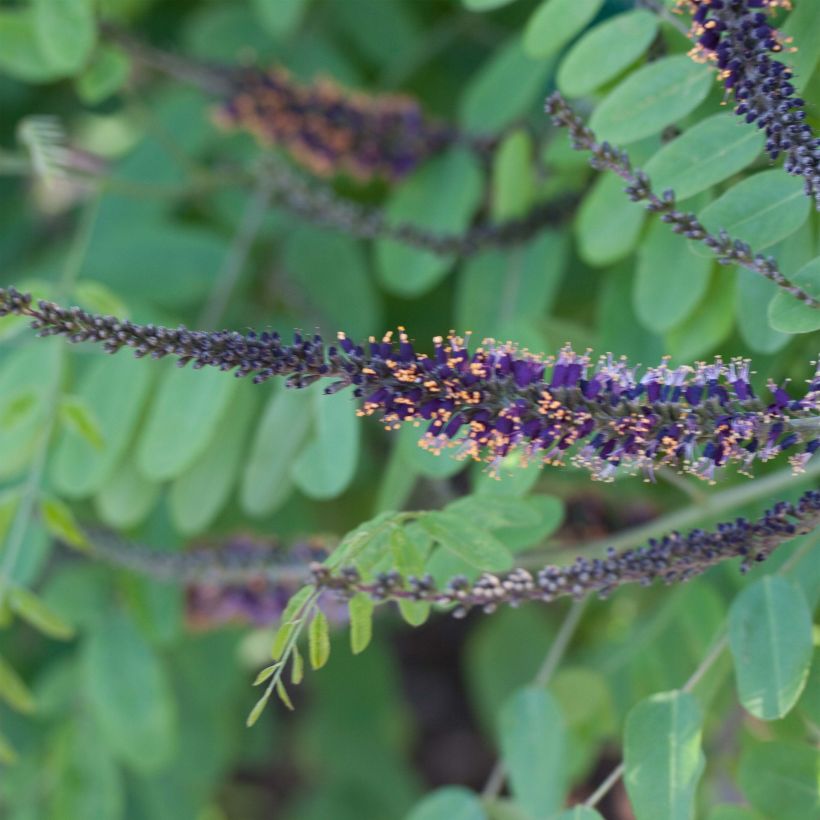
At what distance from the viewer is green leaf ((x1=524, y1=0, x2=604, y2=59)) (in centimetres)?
131

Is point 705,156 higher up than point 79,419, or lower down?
higher up

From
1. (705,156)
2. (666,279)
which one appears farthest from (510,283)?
(705,156)

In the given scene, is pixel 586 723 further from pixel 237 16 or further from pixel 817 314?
pixel 237 16

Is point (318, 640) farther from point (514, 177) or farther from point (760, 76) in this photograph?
point (514, 177)

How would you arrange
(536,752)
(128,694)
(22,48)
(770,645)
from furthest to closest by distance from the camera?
(128,694), (22,48), (536,752), (770,645)

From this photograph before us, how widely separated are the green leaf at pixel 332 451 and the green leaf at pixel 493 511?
25 cm

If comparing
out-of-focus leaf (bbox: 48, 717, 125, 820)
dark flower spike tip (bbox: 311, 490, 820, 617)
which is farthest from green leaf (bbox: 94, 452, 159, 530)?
dark flower spike tip (bbox: 311, 490, 820, 617)

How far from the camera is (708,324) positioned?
4.50ft

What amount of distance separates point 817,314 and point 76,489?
1136 millimetres

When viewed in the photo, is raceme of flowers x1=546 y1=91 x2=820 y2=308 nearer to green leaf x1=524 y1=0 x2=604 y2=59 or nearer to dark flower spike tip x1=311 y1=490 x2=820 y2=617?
dark flower spike tip x1=311 y1=490 x2=820 y2=617

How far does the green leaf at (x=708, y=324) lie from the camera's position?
53.1 inches

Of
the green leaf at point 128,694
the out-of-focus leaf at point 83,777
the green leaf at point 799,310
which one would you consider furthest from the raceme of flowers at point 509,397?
the out-of-focus leaf at point 83,777

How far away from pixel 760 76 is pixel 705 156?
22 centimetres

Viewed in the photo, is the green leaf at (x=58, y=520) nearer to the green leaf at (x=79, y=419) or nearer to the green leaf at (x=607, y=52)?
the green leaf at (x=79, y=419)
